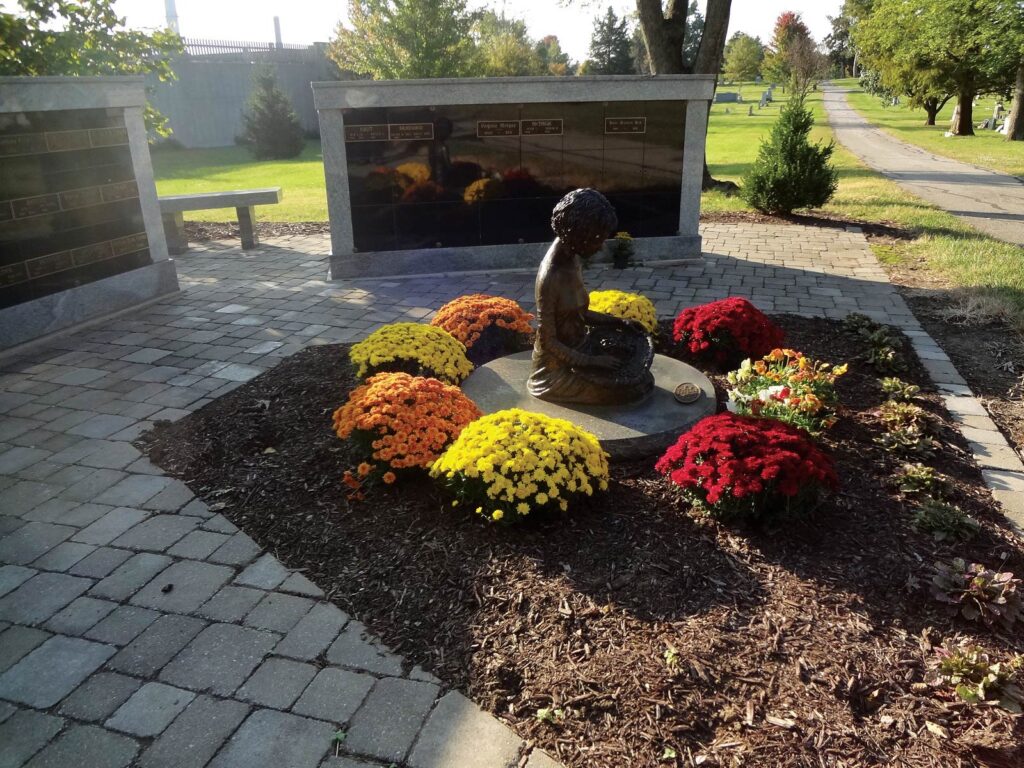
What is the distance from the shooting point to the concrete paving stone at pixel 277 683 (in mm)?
3186

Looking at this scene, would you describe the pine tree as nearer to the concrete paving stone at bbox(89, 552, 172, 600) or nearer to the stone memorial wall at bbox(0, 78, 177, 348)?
the stone memorial wall at bbox(0, 78, 177, 348)

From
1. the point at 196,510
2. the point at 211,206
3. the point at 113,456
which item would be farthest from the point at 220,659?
the point at 211,206

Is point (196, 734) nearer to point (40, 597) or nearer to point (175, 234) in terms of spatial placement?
Answer: point (40, 597)

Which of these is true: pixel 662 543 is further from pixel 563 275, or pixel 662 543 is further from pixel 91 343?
pixel 91 343

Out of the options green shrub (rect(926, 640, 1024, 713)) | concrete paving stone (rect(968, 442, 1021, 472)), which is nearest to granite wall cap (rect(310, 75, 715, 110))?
concrete paving stone (rect(968, 442, 1021, 472))

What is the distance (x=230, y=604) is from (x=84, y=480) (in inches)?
84.0

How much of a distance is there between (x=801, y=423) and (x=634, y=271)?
247 inches

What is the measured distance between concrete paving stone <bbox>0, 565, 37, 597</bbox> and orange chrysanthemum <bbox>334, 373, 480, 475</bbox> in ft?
6.36

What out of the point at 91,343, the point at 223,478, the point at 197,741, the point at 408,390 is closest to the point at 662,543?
the point at 408,390

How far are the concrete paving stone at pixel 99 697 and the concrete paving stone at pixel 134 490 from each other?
171 cm

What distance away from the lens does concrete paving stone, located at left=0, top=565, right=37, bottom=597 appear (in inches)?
159

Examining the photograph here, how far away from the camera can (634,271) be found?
1107 centimetres

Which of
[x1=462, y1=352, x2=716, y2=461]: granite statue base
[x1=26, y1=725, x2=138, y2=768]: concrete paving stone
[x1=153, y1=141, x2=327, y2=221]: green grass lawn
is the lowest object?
[x1=26, y1=725, x2=138, y2=768]: concrete paving stone

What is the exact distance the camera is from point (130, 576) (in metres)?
4.09
